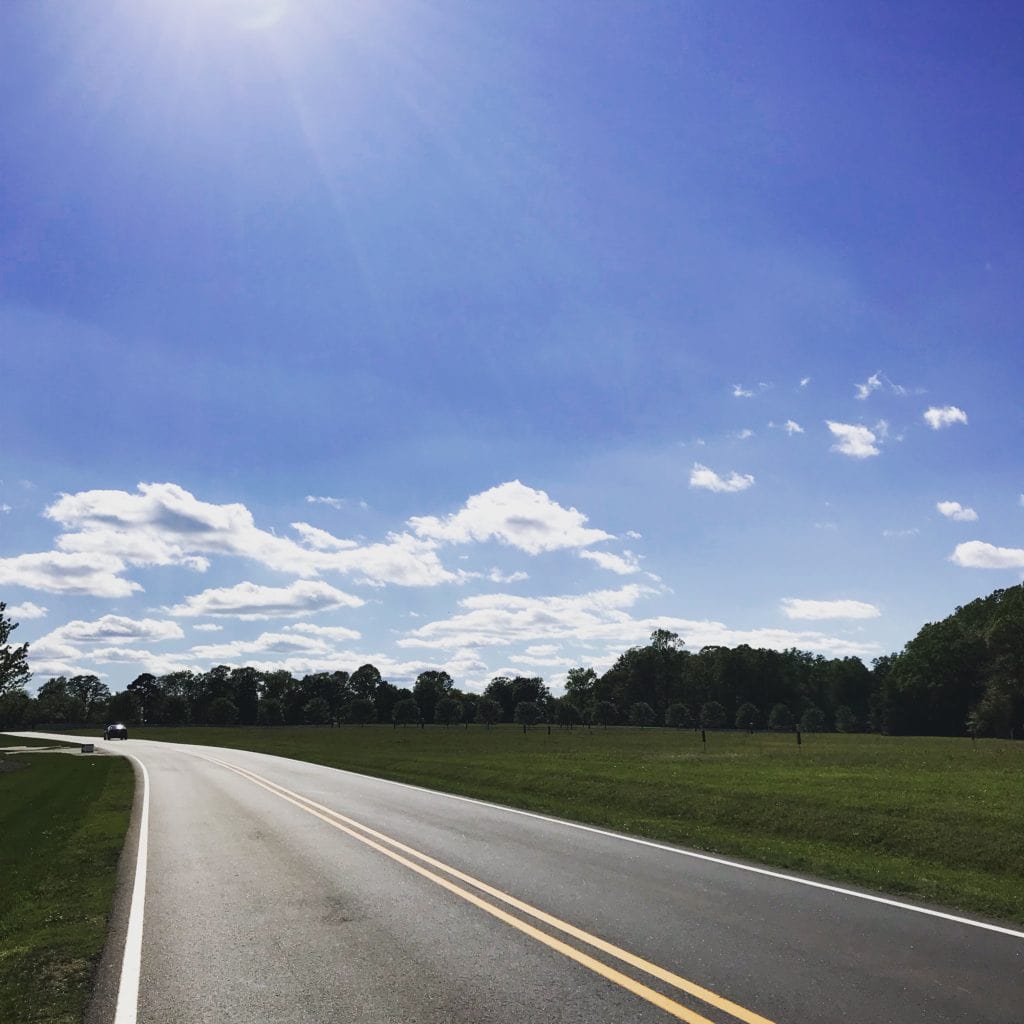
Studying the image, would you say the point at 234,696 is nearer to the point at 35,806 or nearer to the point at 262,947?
the point at 35,806

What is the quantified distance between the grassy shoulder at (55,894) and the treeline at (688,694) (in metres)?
69.6

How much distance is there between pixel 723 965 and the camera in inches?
282

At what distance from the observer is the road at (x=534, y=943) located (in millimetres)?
6246

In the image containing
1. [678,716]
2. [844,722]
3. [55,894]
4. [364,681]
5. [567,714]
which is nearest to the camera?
[55,894]

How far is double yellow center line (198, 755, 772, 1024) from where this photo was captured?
20.0 feet

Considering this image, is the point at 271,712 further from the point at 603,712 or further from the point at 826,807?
the point at 826,807

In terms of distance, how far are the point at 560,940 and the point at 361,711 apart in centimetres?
15549

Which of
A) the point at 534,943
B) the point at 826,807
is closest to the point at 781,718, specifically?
the point at 826,807

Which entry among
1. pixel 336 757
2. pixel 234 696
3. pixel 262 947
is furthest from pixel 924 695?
pixel 234 696

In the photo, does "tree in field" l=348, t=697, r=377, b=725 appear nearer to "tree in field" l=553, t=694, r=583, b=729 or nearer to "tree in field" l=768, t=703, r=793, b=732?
"tree in field" l=553, t=694, r=583, b=729

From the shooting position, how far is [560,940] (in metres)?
7.93

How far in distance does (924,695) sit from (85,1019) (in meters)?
117

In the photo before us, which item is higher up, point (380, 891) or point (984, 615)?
point (984, 615)

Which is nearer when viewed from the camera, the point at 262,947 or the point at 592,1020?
the point at 592,1020
